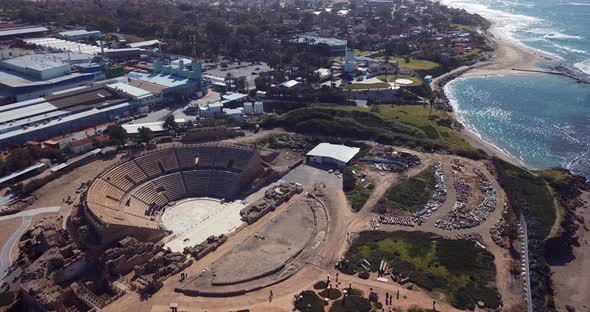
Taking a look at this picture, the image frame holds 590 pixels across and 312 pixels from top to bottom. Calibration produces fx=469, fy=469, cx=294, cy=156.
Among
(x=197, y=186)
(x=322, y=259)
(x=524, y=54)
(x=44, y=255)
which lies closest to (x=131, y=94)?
(x=197, y=186)

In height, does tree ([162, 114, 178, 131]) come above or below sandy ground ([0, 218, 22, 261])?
above

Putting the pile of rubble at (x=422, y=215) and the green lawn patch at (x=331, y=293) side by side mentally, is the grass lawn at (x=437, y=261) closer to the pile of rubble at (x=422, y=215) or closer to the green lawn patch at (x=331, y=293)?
the pile of rubble at (x=422, y=215)

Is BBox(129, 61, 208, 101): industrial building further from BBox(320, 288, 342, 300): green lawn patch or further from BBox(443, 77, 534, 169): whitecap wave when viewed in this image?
BBox(320, 288, 342, 300): green lawn patch

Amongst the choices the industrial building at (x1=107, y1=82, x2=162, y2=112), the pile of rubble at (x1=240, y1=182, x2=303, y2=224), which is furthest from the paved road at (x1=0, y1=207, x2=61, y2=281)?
the industrial building at (x1=107, y1=82, x2=162, y2=112)

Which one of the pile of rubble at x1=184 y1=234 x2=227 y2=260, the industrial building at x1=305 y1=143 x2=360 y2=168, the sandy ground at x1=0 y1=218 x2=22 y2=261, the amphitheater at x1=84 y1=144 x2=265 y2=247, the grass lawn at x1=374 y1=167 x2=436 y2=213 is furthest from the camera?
the industrial building at x1=305 y1=143 x2=360 y2=168

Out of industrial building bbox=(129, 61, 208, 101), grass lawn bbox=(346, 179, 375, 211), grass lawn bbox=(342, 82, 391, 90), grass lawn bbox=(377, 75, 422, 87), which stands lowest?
grass lawn bbox=(346, 179, 375, 211)

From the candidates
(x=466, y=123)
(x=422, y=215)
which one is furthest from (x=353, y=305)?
(x=466, y=123)
